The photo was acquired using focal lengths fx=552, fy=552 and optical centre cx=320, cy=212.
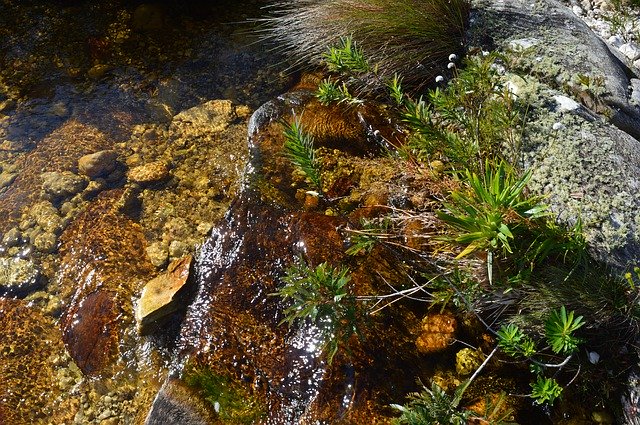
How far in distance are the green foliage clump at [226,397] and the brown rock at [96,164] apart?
2.12 metres

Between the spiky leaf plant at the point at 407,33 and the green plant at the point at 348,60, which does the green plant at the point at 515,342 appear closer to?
the green plant at the point at 348,60

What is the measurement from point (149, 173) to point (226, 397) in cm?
215

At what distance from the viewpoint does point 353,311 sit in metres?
3.06

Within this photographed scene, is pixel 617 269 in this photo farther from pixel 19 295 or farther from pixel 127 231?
pixel 19 295

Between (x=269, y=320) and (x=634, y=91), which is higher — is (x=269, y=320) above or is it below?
below

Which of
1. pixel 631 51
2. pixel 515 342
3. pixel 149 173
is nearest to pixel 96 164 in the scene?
pixel 149 173

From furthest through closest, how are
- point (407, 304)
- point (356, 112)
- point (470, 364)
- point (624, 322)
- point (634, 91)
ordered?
point (356, 112) → point (634, 91) → point (407, 304) → point (470, 364) → point (624, 322)

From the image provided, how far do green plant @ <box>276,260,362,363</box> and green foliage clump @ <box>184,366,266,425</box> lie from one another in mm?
558

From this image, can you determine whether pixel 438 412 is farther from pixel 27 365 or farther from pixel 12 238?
pixel 12 238

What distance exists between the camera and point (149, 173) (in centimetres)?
466

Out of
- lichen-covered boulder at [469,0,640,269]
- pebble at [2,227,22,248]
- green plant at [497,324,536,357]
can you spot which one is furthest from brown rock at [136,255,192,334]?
lichen-covered boulder at [469,0,640,269]

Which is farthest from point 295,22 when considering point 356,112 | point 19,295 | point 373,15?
point 19,295

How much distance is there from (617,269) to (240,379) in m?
2.25

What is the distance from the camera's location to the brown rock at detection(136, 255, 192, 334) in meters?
3.70
